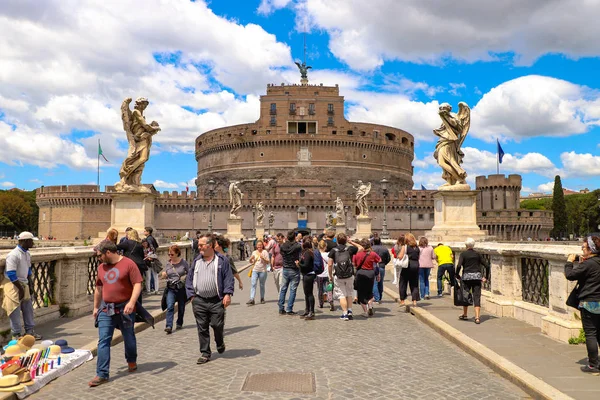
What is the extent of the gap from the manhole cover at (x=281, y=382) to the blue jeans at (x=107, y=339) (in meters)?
1.38

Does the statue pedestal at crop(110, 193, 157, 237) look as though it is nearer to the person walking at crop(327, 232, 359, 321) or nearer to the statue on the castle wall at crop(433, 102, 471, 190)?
the person walking at crop(327, 232, 359, 321)

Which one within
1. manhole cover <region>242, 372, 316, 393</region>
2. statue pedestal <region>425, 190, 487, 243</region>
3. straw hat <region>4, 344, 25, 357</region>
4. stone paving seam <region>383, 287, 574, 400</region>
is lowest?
manhole cover <region>242, 372, 316, 393</region>

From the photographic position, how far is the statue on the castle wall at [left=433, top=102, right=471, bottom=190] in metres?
13.6

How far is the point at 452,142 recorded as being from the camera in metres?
13.7

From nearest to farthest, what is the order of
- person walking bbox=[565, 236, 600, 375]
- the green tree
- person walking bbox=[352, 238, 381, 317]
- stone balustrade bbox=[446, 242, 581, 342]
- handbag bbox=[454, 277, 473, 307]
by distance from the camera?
person walking bbox=[565, 236, 600, 375]
stone balustrade bbox=[446, 242, 581, 342]
handbag bbox=[454, 277, 473, 307]
person walking bbox=[352, 238, 381, 317]
the green tree

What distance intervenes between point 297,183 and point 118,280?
243 ft

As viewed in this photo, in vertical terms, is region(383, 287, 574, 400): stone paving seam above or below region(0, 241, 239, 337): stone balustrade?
below

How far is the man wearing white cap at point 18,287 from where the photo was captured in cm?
685

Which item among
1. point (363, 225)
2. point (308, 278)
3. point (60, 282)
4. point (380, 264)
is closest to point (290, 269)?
point (308, 278)

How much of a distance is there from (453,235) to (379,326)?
501 centimetres

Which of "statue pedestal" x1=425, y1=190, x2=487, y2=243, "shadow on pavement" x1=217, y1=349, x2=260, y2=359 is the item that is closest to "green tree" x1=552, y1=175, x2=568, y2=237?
"statue pedestal" x1=425, y1=190, x2=487, y2=243

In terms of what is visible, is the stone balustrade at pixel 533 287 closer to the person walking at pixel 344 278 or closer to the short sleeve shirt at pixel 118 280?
the person walking at pixel 344 278

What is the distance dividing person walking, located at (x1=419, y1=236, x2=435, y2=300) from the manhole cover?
264 inches

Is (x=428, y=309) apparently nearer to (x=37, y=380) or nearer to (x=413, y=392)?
(x=413, y=392)
